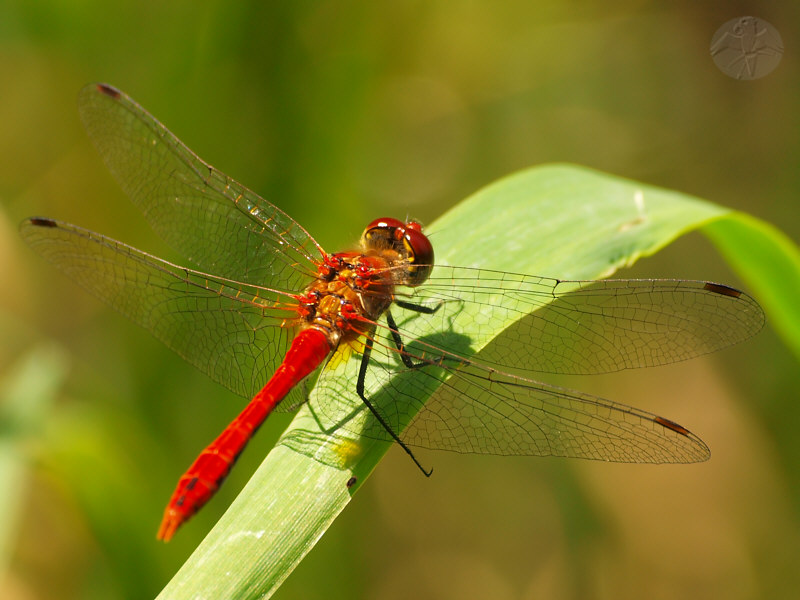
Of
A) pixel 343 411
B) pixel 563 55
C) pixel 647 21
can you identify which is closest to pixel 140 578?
pixel 343 411

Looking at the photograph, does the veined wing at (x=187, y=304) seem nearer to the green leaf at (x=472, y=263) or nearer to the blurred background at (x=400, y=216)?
the green leaf at (x=472, y=263)

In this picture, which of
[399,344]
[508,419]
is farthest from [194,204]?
[508,419]

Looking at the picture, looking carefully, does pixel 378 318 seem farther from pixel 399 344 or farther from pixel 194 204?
pixel 194 204

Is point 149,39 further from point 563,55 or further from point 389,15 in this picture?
point 563,55

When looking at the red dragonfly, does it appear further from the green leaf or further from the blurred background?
the blurred background

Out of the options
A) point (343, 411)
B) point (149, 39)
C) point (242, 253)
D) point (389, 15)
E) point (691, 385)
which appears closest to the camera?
point (343, 411)

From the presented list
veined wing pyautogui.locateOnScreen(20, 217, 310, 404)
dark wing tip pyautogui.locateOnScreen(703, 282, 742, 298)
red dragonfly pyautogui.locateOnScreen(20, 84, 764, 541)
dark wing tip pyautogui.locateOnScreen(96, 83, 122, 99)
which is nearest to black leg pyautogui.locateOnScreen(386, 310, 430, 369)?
red dragonfly pyautogui.locateOnScreen(20, 84, 764, 541)

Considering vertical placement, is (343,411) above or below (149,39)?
below
